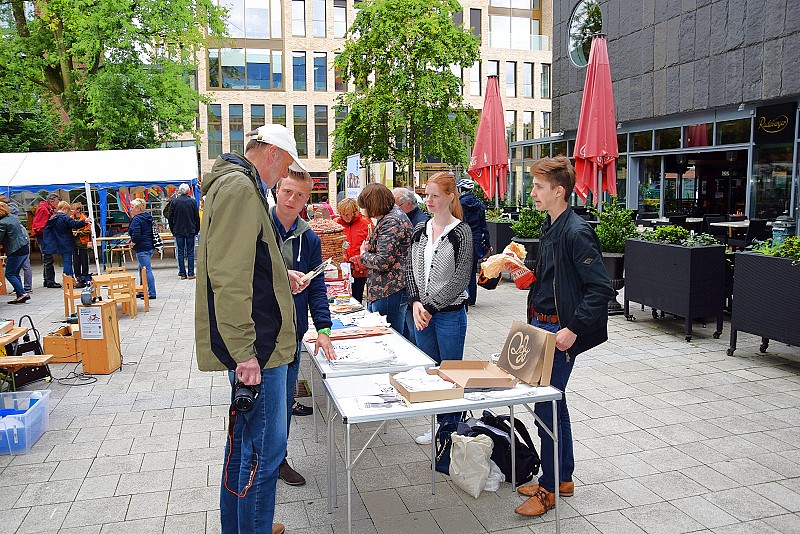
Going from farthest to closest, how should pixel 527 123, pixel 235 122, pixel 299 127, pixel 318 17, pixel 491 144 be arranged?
pixel 527 123
pixel 299 127
pixel 235 122
pixel 318 17
pixel 491 144

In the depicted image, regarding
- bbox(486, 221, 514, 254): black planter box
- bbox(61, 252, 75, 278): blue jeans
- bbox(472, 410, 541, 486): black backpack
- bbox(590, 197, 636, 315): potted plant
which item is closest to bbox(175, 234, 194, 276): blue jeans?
bbox(61, 252, 75, 278): blue jeans

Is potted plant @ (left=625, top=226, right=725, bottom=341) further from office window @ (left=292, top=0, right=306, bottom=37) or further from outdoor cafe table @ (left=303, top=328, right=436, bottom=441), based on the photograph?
office window @ (left=292, top=0, right=306, bottom=37)

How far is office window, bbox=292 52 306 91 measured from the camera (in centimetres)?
4328

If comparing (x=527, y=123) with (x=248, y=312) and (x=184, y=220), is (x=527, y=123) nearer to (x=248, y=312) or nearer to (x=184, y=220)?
(x=184, y=220)

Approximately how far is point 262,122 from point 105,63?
23944mm

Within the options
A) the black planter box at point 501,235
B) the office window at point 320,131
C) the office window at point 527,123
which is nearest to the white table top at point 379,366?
the black planter box at point 501,235

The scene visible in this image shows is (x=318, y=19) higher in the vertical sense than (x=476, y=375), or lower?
higher

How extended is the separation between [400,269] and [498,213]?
8491 mm

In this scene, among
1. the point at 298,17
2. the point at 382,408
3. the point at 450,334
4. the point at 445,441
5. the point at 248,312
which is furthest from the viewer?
the point at 298,17

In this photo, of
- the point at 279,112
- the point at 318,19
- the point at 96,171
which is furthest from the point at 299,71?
the point at 96,171

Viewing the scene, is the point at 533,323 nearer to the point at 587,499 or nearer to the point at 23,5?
the point at 587,499

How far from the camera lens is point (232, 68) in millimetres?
43219

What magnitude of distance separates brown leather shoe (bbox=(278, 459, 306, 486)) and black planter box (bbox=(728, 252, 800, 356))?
460cm

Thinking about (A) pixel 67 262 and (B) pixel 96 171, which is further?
(B) pixel 96 171
